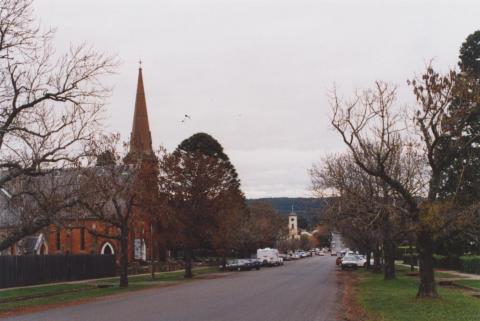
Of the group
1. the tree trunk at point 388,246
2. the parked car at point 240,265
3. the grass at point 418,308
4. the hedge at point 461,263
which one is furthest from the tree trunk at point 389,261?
the parked car at point 240,265

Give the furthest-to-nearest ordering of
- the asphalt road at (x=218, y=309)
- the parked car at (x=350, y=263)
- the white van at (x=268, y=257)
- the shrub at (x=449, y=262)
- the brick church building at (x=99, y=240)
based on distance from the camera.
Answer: the white van at (x=268, y=257), the brick church building at (x=99, y=240), the parked car at (x=350, y=263), the shrub at (x=449, y=262), the asphalt road at (x=218, y=309)

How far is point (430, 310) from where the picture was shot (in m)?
18.8

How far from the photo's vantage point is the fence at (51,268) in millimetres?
41219

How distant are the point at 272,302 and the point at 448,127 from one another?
8.85 meters

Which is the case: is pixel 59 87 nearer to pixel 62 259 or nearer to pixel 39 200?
pixel 39 200

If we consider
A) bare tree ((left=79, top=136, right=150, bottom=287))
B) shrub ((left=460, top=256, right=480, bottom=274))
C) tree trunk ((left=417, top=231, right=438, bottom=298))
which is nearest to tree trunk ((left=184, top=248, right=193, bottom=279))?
bare tree ((left=79, top=136, right=150, bottom=287))

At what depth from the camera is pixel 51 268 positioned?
46.9 m

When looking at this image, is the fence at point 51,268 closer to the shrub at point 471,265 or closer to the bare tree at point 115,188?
the bare tree at point 115,188

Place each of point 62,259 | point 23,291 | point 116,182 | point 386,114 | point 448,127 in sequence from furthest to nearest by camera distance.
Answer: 1. point 62,259
2. point 116,182
3. point 23,291
4. point 386,114
5. point 448,127

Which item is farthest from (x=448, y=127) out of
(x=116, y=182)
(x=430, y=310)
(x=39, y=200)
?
(x=116, y=182)

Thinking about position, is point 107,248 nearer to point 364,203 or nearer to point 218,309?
point 364,203

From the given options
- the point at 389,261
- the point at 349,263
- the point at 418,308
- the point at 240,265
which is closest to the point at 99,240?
the point at 240,265

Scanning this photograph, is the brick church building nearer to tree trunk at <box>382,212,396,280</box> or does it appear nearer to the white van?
the white van

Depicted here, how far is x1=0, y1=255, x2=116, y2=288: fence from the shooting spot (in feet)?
135
